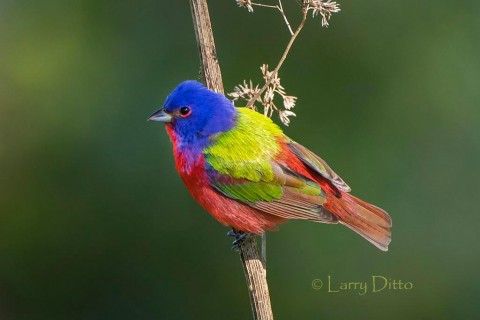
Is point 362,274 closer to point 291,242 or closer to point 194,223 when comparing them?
point 291,242

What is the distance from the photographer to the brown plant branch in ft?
13.4

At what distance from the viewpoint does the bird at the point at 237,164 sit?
4.55 metres

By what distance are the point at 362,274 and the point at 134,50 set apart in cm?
205

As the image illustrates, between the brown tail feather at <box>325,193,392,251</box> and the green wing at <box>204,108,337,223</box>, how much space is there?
15cm

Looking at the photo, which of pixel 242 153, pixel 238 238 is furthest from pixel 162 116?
pixel 238 238

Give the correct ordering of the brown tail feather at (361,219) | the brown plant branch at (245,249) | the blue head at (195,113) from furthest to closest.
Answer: the brown tail feather at (361,219)
the blue head at (195,113)
the brown plant branch at (245,249)

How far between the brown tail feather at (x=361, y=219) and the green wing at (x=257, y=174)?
15 cm

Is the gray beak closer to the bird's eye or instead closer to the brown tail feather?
the bird's eye

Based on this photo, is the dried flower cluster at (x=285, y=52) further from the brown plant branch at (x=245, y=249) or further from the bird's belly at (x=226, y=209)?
the bird's belly at (x=226, y=209)

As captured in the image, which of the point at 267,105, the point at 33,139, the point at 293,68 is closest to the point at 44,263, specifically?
the point at 33,139

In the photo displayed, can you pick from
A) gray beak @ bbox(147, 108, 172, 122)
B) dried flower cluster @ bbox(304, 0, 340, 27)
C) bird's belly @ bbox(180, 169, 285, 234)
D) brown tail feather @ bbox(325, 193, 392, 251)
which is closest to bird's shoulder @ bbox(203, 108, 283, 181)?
bird's belly @ bbox(180, 169, 285, 234)

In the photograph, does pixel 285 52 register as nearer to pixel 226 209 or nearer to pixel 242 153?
pixel 242 153

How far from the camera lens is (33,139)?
6.41 meters

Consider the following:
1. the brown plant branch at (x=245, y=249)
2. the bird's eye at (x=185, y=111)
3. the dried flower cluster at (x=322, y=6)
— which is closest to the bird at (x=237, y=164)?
the bird's eye at (x=185, y=111)
